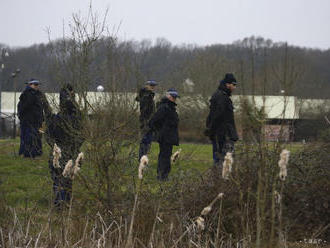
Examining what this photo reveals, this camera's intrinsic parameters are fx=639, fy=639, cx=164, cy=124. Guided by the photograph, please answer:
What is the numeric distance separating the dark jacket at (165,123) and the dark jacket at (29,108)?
265 centimetres

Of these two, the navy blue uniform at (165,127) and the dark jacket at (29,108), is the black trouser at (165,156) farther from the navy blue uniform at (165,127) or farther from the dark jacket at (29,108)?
the dark jacket at (29,108)

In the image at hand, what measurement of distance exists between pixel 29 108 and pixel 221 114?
443cm

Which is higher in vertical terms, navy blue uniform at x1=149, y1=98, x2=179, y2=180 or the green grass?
navy blue uniform at x1=149, y1=98, x2=179, y2=180

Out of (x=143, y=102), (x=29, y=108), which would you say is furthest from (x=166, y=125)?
(x=143, y=102)

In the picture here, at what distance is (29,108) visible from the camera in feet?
41.0

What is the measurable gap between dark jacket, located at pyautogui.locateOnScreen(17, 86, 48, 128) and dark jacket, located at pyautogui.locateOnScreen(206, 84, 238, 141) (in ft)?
12.6

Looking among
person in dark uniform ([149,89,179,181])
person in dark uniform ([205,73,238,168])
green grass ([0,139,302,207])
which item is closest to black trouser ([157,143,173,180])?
person in dark uniform ([149,89,179,181])

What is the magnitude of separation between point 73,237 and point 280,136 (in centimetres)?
181

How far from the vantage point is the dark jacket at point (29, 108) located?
1234 cm

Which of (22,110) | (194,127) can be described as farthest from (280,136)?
(194,127)

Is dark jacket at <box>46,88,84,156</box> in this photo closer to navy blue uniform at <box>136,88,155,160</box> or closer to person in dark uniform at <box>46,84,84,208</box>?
person in dark uniform at <box>46,84,84,208</box>

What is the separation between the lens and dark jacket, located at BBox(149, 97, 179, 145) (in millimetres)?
10695

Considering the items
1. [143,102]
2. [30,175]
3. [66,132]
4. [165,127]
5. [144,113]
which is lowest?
[30,175]

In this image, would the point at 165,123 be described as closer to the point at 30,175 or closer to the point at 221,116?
the point at 221,116
